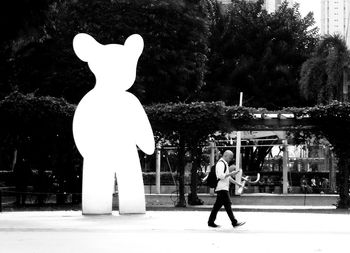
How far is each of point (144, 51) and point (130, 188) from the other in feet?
51.3

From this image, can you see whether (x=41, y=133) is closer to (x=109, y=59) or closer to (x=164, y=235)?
(x=109, y=59)

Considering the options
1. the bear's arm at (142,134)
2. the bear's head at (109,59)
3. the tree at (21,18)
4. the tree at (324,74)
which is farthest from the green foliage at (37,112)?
the tree at (324,74)

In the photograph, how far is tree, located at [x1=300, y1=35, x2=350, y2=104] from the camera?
37562mm

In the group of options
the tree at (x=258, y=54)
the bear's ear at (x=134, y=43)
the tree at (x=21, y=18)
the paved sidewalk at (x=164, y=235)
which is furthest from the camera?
the tree at (x=258, y=54)

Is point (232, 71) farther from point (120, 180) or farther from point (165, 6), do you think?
point (120, 180)

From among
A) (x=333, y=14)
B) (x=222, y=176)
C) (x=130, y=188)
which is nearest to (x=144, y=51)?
(x=130, y=188)

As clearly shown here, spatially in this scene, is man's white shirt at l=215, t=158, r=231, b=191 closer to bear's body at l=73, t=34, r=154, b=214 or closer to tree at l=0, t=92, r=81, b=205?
bear's body at l=73, t=34, r=154, b=214

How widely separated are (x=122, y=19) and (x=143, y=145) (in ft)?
51.6

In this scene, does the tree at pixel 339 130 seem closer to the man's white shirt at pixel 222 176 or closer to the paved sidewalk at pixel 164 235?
the paved sidewalk at pixel 164 235

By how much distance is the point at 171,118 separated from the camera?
24.8 metres

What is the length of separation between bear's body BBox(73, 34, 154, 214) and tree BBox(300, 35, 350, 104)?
2226cm

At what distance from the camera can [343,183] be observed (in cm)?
2472

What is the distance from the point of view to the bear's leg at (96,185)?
55.7ft

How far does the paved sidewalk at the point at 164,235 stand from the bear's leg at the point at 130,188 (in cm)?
40
